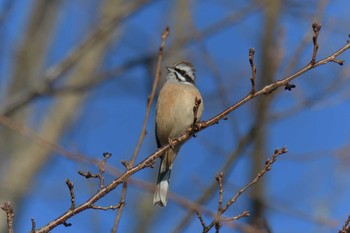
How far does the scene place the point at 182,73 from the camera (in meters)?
4.60

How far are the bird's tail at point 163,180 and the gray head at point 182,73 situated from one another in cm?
58

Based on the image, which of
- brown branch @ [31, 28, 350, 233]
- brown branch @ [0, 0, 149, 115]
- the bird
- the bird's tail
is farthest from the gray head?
brown branch @ [0, 0, 149, 115]

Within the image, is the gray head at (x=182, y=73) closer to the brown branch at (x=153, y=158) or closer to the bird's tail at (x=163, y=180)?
the bird's tail at (x=163, y=180)

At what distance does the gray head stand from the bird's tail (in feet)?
1.90

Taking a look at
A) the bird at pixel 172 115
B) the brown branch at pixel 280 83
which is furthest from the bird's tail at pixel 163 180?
the brown branch at pixel 280 83

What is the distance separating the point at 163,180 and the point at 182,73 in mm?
875

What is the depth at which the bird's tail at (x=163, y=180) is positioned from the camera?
12.5 ft

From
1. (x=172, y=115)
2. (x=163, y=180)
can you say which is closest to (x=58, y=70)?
(x=172, y=115)

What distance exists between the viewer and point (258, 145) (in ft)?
18.0

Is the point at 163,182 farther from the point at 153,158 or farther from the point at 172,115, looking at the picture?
the point at 153,158

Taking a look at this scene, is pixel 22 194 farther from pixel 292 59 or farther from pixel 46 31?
pixel 292 59

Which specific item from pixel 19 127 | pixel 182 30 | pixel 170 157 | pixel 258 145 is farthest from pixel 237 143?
pixel 182 30

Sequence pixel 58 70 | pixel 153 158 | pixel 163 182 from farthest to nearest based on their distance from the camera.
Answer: pixel 58 70
pixel 163 182
pixel 153 158

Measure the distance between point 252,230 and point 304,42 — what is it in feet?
6.61
